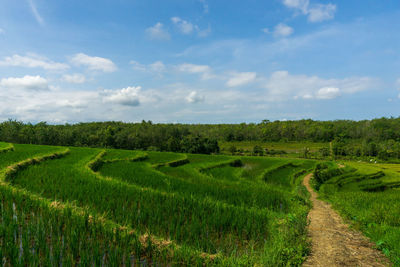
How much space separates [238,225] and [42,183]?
8947 millimetres

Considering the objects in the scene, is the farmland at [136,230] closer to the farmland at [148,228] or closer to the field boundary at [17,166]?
the farmland at [148,228]

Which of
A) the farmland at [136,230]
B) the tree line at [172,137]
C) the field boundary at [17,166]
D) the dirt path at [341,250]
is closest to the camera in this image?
the farmland at [136,230]

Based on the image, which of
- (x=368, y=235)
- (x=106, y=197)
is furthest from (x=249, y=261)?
(x=106, y=197)

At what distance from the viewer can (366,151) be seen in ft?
219

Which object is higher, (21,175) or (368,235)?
(21,175)

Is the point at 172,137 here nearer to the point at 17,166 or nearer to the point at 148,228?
the point at 17,166

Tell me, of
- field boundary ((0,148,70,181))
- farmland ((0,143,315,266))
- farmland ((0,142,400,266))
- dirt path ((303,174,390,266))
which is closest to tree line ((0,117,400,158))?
field boundary ((0,148,70,181))

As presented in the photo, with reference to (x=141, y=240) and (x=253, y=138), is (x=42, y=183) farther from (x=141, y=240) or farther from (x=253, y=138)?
(x=253, y=138)

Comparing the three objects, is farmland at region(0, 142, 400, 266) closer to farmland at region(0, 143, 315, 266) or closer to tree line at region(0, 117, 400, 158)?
farmland at region(0, 143, 315, 266)

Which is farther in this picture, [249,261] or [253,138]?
[253,138]

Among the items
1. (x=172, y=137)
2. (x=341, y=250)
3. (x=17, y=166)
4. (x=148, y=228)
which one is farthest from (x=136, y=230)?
(x=172, y=137)

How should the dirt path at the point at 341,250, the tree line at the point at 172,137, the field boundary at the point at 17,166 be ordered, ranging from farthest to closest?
the tree line at the point at 172,137, the field boundary at the point at 17,166, the dirt path at the point at 341,250

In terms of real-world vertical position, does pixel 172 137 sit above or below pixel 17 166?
above

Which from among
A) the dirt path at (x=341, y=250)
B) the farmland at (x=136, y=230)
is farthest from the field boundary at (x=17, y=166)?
the dirt path at (x=341, y=250)
